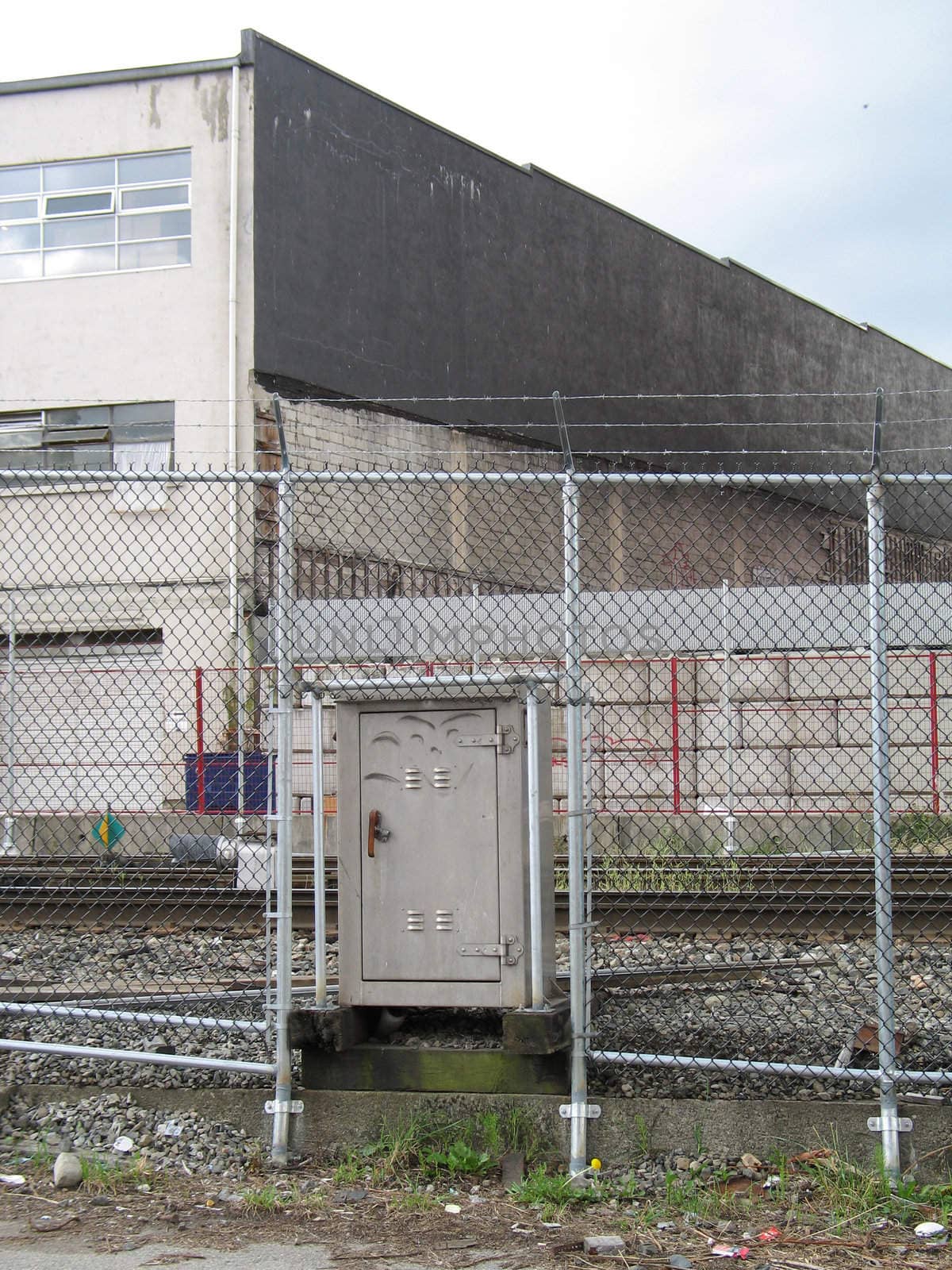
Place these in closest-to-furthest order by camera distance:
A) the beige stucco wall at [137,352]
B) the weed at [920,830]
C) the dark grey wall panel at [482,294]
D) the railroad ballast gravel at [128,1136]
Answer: the railroad ballast gravel at [128,1136] → the weed at [920,830] → the beige stucco wall at [137,352] → the dark grey wall panel at [482,294]

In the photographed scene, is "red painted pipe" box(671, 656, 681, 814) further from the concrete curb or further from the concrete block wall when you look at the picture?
the concrete curb

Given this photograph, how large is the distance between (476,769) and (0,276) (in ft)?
62.6

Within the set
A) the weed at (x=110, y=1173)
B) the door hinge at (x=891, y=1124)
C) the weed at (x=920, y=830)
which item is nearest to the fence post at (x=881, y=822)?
the door hinge at (x=891, y=1124)

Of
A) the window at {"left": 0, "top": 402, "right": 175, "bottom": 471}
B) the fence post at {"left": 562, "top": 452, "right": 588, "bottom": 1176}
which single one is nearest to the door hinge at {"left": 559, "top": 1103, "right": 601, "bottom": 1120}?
the fence post at {"left": 562, "top": 452, "right": 588, "bottom": 1176}

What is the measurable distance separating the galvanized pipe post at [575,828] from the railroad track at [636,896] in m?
3.35

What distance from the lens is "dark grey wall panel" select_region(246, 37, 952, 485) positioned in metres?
21.2

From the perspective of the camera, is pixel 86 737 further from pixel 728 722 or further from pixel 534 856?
pixel 534 856

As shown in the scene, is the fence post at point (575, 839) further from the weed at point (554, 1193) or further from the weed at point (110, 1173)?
the weed at point (110, 1173)

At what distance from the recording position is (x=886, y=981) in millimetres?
4945

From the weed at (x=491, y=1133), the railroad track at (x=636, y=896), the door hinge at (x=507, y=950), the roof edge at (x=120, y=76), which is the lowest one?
the weed at (x=491, y=1133)

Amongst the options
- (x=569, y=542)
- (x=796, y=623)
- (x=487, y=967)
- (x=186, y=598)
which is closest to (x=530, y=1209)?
(x=487, y=967)

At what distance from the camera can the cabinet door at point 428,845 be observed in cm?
515

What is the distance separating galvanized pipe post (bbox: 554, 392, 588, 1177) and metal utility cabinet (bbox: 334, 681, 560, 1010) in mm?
124

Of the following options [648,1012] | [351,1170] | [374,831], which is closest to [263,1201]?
[351,1170]
